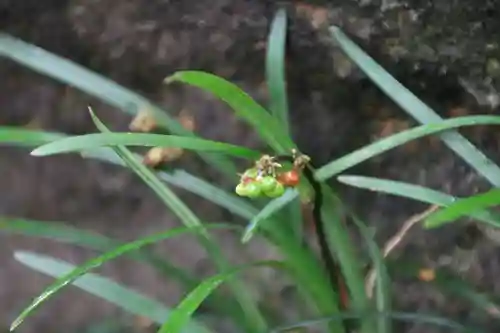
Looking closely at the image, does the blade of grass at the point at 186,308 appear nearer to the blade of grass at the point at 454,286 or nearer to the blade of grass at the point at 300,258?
A: the blade of grass at the point at 300,258

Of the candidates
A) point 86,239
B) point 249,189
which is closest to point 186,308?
point 249,189

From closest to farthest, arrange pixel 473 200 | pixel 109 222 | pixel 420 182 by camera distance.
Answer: pixel 473 200, pixel 420 182, pixel 109 222

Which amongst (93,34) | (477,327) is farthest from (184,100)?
(477,327)

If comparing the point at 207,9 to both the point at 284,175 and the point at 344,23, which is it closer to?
the point at 344,23

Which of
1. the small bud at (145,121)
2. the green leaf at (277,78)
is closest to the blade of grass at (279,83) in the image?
the green leaf at (277,78)

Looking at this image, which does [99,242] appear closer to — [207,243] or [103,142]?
[207,243]
